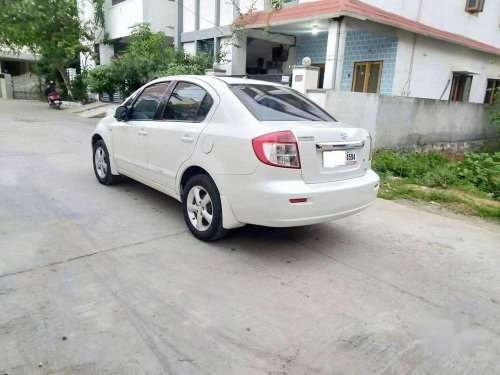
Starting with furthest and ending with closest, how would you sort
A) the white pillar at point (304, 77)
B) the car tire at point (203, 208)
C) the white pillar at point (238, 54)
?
the white pillar at point (238, 54) < the white pillar at point (304, 77) < the car tire at point (203, 208)

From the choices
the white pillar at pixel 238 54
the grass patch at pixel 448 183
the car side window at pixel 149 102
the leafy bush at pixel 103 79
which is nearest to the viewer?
the car side window at pixel 149 102

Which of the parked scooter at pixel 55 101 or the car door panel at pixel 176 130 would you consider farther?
the parked scooter at pixel 55 101

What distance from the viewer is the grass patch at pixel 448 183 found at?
568 centimetres

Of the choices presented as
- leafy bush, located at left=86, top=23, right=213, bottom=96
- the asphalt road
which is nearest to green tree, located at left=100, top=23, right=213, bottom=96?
leafy bush, located at left=86, top=23, right=213, bottom=96

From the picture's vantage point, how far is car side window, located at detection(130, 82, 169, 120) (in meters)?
4.49

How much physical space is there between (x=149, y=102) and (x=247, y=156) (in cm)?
203

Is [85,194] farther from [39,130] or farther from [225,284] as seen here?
[39,130]

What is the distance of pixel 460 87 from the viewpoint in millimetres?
13969

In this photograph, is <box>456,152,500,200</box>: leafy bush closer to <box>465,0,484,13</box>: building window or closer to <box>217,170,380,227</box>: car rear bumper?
<box>217,170,380,227</box>: car rear bumper

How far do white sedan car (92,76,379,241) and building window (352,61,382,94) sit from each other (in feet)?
26.7

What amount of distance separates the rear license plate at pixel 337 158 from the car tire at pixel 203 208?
1011 mm

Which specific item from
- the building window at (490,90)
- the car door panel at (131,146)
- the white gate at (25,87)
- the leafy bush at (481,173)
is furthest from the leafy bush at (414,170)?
the white gate at (25,87)

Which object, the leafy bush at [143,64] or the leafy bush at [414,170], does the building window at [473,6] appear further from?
the leafy bush at [143,64]

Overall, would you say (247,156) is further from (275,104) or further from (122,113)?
(122,113)
